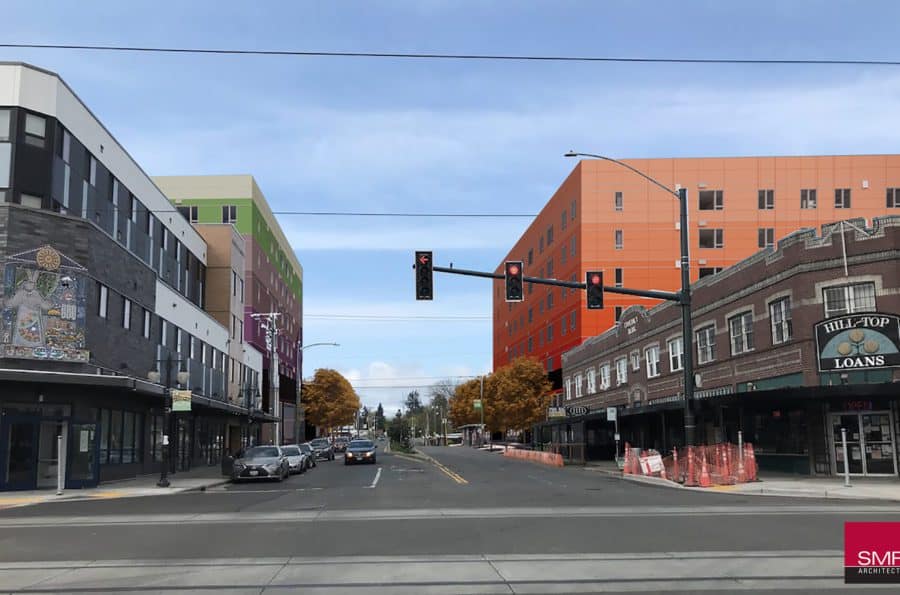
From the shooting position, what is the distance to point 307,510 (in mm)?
20688

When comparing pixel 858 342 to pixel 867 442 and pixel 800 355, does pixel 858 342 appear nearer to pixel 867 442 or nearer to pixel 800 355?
pixel 800 355

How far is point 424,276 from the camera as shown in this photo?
2441 centimetres

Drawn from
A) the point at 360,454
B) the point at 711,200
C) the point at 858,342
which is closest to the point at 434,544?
the point at 858,342

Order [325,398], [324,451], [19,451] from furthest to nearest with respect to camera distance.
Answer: [325,398]
[324,451]
[19,451]

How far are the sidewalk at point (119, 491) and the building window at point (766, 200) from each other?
48896 mm

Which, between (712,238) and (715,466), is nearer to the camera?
(715,466)

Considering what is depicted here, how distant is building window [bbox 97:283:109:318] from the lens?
3212cm

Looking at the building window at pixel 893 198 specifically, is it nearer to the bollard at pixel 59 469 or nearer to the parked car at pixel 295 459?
the parked car at pixel 295 459

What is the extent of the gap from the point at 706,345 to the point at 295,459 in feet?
67.0

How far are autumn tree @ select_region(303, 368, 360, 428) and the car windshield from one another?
195 ft

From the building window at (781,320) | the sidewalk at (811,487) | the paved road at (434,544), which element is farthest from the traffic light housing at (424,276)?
the building window at (781,320)

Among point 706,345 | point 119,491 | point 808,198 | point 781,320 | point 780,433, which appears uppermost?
point 808,198

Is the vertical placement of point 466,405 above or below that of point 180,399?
above

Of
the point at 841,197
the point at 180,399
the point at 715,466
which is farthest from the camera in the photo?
the point at 841,197
